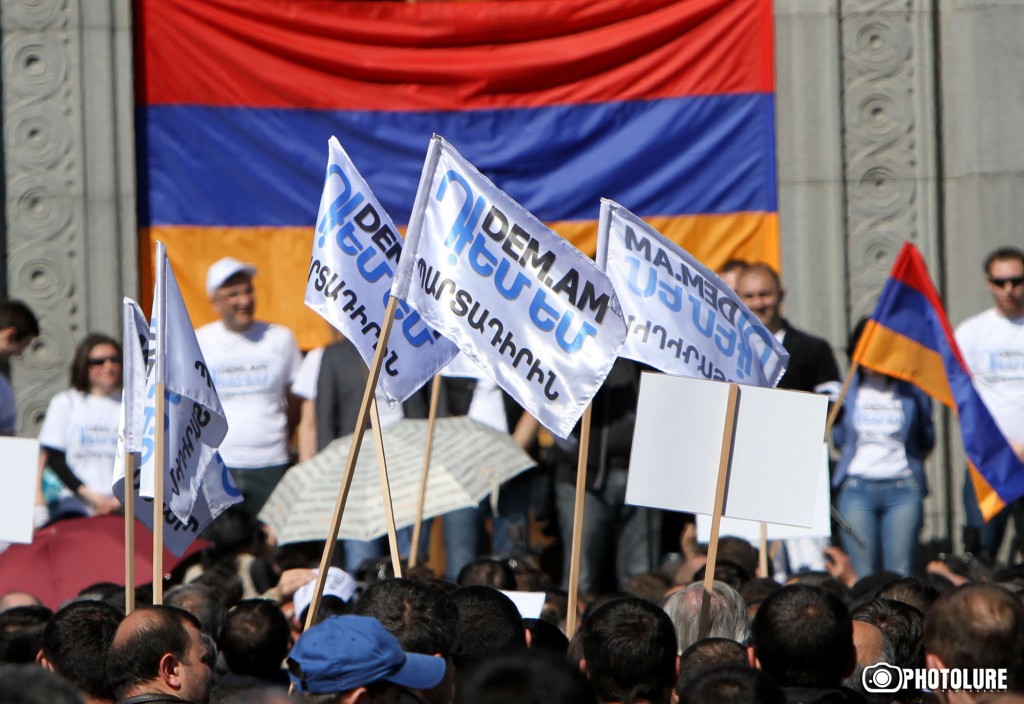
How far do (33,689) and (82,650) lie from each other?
259 cm

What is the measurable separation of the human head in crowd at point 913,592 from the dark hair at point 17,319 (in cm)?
493

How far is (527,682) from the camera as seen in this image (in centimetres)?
247

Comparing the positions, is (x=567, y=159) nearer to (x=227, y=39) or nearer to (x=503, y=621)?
(x=227, y=39)

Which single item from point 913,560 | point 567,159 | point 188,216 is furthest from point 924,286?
point 188,216

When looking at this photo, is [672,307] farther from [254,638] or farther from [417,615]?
[417,615]

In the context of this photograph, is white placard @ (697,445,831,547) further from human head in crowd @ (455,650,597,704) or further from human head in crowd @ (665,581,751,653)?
human head in crowd @ (455,650,597,704)

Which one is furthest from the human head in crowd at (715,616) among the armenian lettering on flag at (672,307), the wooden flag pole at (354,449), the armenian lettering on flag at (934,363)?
Result: the armenian lettering on flag at (934,363)

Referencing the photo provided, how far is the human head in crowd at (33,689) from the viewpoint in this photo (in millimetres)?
2240

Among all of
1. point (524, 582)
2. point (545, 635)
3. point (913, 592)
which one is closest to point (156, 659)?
point (545, 635)

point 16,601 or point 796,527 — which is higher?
point 796,527

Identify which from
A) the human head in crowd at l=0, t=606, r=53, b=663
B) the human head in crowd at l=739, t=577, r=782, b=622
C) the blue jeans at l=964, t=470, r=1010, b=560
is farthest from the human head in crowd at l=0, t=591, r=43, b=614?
the blue jeans at l=964, t=470, r=1010, b=560

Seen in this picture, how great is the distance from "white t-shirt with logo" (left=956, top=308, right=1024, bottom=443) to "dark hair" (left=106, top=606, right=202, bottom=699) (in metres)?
5.99

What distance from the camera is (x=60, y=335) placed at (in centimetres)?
1102

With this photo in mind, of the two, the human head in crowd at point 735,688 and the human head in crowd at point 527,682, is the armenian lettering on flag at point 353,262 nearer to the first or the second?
the human head in crowd at point 735,688
